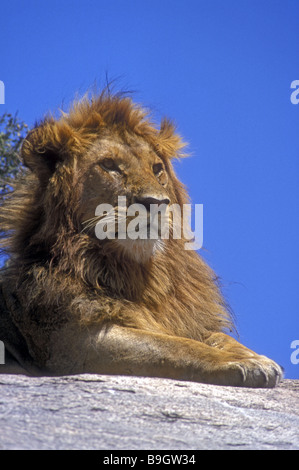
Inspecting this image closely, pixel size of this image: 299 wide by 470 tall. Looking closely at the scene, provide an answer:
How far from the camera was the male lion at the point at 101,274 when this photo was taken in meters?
4.42

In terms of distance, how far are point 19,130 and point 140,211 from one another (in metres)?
5.03

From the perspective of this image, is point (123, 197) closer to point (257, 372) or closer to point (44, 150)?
point (44, 150)

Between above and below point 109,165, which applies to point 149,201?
below

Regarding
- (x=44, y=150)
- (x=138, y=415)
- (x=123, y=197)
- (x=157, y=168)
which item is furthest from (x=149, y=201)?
(x=138, y=415)

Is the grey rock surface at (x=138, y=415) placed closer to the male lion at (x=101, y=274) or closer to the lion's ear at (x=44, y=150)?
the male lion at (x=101, y=274)

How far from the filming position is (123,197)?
15.5 feet

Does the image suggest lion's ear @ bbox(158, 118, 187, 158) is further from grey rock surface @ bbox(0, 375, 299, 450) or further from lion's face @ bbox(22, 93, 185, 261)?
grey rock surface @ bbox(0, 375, 299, 450)

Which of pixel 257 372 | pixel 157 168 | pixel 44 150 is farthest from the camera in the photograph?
pixel 157 168

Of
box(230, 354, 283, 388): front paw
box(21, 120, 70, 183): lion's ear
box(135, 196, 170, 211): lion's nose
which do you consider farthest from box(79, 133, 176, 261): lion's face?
box(230, 354, 283, 388): front paw

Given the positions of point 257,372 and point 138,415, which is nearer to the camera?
point 138,415

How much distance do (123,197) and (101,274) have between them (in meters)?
0.53

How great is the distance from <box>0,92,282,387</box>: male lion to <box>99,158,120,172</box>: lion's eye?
0.01 metres

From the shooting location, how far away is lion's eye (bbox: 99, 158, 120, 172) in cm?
488

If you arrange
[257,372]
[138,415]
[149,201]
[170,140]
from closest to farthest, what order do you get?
[138,415] → [257,372] → [149,201] → [170,140]
